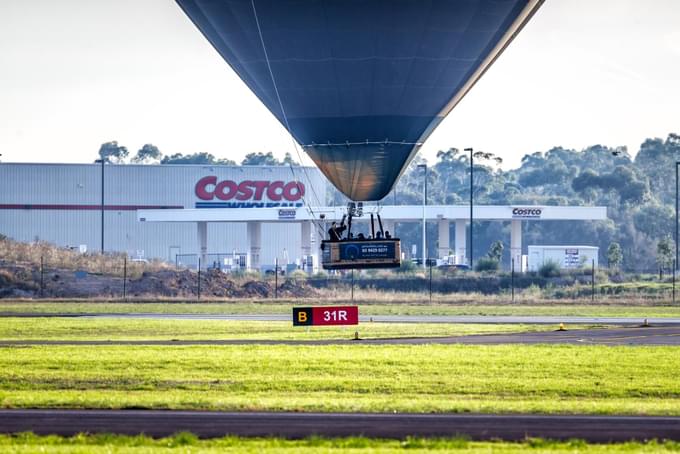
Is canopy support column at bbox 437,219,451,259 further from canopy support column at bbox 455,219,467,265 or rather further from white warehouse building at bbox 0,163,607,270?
white warehouse building at bbox 0,163,607,270

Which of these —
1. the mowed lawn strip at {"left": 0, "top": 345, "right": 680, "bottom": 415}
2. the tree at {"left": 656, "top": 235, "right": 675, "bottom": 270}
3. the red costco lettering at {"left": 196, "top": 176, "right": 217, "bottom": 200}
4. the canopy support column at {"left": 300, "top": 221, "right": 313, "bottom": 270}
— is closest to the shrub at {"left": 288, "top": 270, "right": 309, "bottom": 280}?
the canopy support column at {"left": 300, "top": 221, "right": 313, "bottom": 270}

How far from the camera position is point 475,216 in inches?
3952

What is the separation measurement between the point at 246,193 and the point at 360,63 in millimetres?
77785

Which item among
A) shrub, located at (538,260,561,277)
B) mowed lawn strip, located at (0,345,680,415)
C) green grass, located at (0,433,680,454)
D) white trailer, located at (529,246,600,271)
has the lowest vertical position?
green grass, located at (0,433,680,454)

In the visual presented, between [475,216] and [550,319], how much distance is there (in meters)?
48.3

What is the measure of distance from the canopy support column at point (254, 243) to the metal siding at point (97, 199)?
802cm

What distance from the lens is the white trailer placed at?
9872cm

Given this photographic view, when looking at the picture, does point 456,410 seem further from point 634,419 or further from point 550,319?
point 550,319

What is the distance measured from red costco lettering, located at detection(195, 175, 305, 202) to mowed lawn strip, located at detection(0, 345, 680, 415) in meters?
73.5

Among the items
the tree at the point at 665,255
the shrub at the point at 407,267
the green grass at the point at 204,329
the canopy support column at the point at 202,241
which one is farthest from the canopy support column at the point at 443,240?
the green grass at the point at 204,329

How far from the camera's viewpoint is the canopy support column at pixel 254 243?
100688 millimetres

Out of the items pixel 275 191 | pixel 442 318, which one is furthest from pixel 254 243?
pixel 442 318

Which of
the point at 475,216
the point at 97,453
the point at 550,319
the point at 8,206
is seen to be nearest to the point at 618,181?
the point at 475,216

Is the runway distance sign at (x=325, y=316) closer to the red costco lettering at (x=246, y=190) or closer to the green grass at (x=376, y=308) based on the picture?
the green grass at (x=376, y=308)
